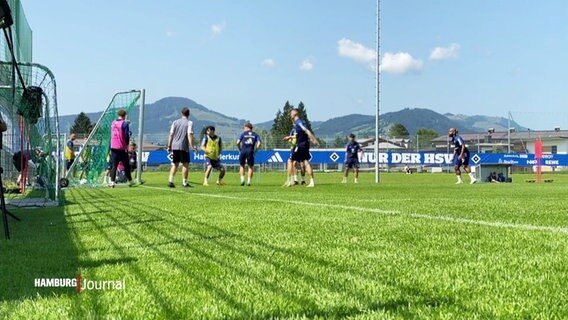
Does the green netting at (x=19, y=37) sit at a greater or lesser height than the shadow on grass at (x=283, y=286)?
greater

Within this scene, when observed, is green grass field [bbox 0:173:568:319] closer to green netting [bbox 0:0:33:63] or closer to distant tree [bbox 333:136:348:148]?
green netting [bbox 0:0:33:63]

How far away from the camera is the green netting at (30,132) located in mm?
9755

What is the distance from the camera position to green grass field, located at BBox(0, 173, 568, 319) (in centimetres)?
253

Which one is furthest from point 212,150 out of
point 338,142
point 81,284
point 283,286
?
point 338,142

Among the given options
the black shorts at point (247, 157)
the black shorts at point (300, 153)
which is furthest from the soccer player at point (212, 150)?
the black shorts at point (300, 153)

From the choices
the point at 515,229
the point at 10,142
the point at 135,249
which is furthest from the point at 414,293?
the point at 10,142

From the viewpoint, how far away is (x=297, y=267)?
11.2ft

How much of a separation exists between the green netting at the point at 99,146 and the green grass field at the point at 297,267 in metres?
11.7

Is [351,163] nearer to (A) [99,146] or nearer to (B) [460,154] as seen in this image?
(B) [460,154]

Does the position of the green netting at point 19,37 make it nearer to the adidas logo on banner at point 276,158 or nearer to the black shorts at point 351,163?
the black shorts at point 351,163

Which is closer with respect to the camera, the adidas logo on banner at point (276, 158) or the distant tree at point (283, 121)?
the adidas logo on banner at point (276, 158)

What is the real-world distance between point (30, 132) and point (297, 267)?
936 centimetres

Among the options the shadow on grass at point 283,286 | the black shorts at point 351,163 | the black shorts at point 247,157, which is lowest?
the shadow on grass at point 283,286

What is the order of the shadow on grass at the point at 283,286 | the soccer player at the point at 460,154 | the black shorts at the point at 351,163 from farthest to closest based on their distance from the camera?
the black shorts at the point at 351,163 < the soccer player at the point at 460,154 < the shadow on grass at the point at 283,286
